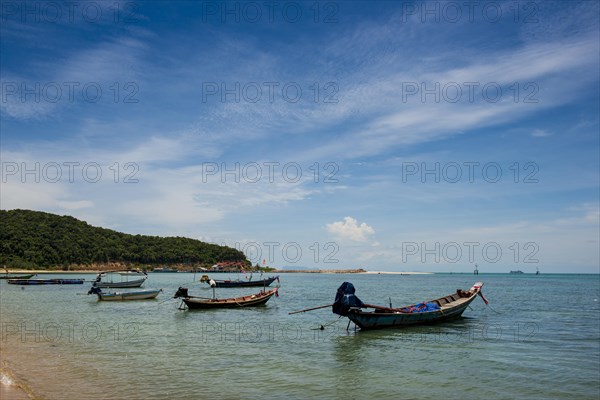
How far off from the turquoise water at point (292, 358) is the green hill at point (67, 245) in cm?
11489

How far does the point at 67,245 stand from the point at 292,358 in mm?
144091

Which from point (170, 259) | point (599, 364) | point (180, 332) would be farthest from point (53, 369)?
point (170, 259)

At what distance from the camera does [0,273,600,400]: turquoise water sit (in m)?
14.0

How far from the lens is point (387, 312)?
26.2 m

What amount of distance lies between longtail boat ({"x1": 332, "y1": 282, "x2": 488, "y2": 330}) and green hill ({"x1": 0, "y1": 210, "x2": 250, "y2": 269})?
426 ft

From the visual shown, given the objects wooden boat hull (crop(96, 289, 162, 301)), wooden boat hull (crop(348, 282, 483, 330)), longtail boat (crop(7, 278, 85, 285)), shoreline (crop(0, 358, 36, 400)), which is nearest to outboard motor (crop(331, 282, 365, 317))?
wooden boat hull (crop(348, 282, 483, 330))

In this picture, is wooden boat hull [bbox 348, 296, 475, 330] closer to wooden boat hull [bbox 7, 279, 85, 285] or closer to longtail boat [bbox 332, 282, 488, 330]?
longtail boat [bbox 332, 282, 488, 330]

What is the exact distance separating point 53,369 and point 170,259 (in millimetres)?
172334

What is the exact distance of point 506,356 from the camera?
19688mm

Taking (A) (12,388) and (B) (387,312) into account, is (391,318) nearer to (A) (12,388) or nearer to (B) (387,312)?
(B) (387,312)

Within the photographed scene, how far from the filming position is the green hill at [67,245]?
128m

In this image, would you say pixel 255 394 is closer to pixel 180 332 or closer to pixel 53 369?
pixel 53 369

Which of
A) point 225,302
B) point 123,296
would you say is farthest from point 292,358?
point 123,296

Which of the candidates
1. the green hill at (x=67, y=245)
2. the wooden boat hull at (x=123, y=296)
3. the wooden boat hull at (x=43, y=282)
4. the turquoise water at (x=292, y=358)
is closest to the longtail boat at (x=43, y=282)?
the wooden boat hull at (x=43, y=282)
